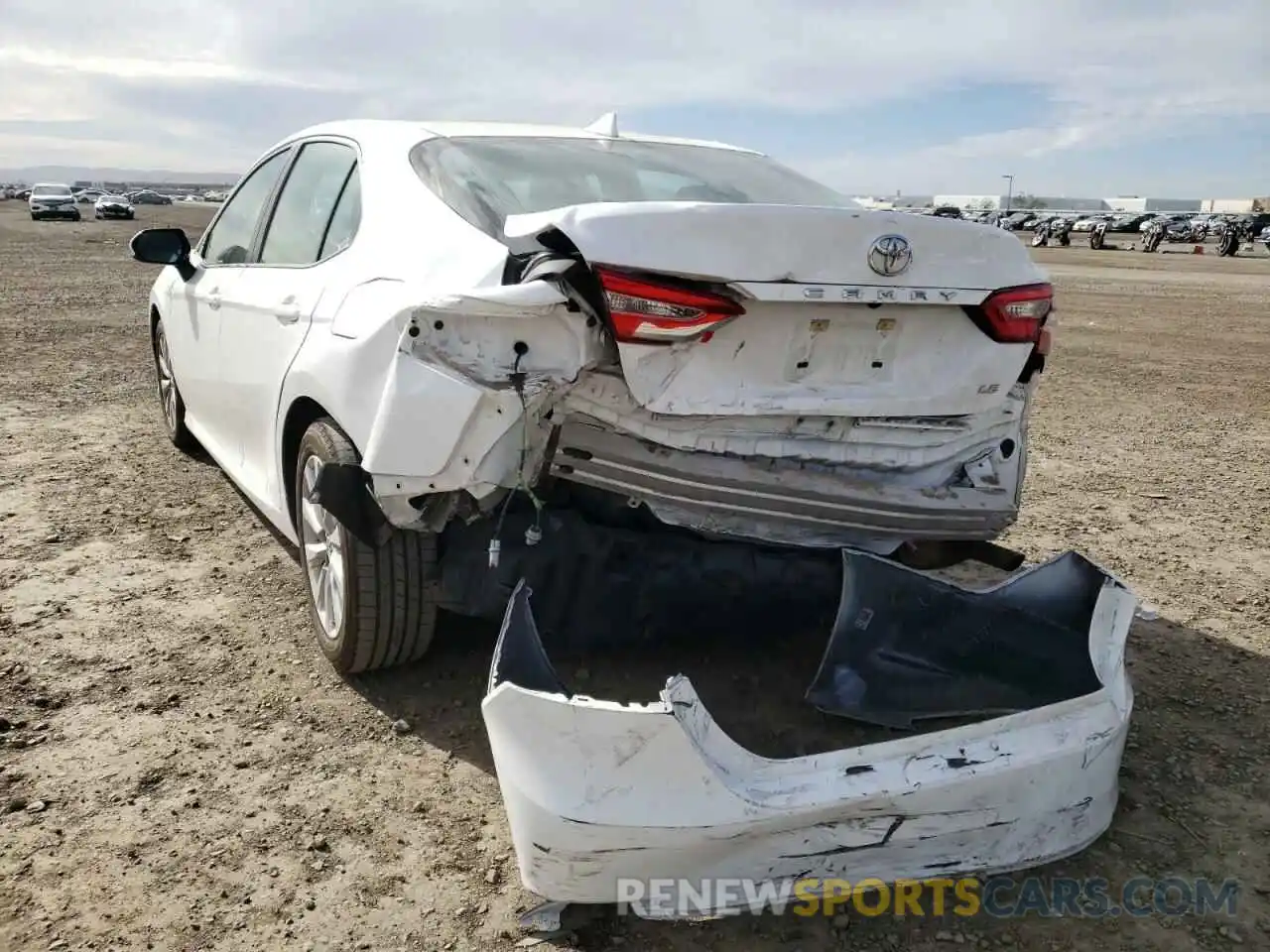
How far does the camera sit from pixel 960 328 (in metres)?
2.63

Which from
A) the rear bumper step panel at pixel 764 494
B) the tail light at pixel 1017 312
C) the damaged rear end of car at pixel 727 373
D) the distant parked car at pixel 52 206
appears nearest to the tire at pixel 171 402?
the damaged rear end of car at pixel 727 373

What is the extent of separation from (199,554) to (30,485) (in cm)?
148

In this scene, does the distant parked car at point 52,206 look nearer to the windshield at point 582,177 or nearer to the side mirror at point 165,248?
the side mirror at point 165,248

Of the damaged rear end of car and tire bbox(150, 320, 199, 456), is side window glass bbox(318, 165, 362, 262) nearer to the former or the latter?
the damaged rear end of car

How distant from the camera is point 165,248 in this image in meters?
4.42

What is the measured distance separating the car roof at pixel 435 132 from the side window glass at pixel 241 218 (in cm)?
39

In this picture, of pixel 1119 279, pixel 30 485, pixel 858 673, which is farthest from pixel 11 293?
pixel 1119 279

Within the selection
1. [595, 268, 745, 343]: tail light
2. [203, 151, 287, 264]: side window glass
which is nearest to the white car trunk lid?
[595, 268, 745, 343]: tail light

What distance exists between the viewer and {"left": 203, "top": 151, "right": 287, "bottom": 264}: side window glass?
13.3 feet

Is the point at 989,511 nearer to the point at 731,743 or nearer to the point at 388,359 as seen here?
the point at 731,743

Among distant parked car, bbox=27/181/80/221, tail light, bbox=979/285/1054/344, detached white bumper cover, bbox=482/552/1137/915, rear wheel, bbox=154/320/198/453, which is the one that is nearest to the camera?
detached white bumper cover, bbox=482/552/1137/915

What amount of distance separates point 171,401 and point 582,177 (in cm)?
355

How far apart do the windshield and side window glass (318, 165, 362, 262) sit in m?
0.25

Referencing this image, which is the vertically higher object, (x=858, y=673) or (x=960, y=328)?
(x=960, y=328)
